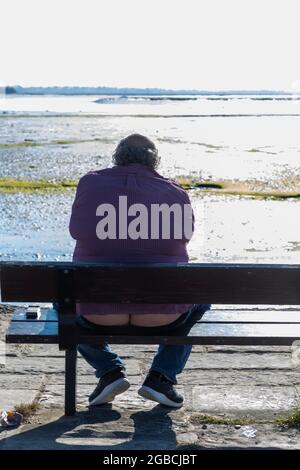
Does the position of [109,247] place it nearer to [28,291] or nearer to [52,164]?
[28,291]

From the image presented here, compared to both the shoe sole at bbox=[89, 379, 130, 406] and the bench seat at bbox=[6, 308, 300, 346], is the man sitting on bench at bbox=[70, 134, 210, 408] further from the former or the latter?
the shoe sole at bbox=[89, 379, 130, 406]

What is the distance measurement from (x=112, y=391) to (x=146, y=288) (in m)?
0.72

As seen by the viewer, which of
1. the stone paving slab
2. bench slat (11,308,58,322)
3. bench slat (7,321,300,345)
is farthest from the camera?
bench slat (11,308,58,322)

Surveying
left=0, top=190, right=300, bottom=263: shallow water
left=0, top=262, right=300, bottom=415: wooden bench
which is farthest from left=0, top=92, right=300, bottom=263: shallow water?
left=0, top=262, right=300, bottom=415: wooden bench

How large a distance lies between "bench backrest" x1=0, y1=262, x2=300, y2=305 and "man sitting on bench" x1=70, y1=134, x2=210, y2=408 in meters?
0.17

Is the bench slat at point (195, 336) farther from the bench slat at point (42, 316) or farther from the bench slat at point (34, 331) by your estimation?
the bench slat at point (42, 316)

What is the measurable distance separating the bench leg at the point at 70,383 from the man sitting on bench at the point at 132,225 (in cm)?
23

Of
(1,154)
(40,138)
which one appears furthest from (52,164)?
(40,138)

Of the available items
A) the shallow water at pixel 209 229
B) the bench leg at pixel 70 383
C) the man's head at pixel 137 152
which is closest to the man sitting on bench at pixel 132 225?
the man's head at pixel 137 152

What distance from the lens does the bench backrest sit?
4.76 metres

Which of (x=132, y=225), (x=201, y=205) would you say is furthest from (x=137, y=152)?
(x=201, y=205)

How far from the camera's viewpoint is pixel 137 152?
511cm

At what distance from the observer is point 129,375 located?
20.0 feet

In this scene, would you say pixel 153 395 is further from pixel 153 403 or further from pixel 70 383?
pixel 70 383
